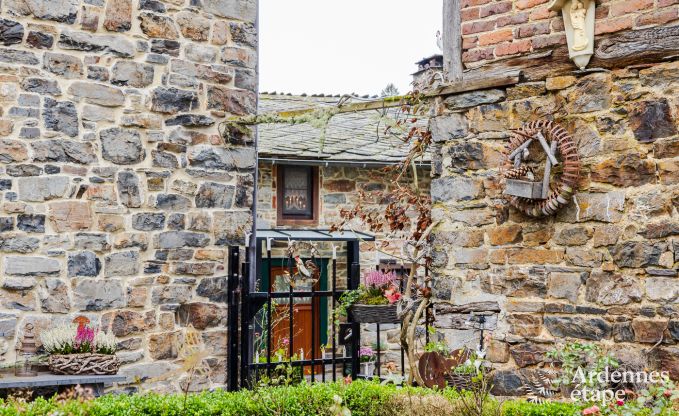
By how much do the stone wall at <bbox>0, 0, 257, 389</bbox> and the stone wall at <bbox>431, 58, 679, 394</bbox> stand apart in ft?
7.79

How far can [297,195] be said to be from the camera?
39.6 feet

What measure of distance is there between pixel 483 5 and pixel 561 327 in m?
2.17

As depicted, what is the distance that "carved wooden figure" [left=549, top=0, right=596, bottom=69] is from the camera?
195 inches

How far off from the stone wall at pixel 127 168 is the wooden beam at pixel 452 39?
239cm

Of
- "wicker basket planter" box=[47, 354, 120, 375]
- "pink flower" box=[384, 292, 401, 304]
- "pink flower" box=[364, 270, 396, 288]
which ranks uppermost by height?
"pink flower" box=[364, 270, 396, 288]

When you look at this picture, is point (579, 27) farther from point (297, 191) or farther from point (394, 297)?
point (297, 191)

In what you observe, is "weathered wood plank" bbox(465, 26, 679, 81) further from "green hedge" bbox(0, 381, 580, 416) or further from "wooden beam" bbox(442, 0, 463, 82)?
"green hedge" bbox(0, 381, 580, 416)

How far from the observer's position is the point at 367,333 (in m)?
11.5

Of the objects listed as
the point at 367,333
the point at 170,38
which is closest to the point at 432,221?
the point at 170,38

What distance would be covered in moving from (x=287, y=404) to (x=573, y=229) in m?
2.07

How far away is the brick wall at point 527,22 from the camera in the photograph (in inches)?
190

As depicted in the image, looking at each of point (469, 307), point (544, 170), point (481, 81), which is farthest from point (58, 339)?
point (544, 170)

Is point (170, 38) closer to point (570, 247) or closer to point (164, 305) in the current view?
point (164, 305)

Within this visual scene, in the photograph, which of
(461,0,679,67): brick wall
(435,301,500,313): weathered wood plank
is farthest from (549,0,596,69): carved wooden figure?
(435,301,500,313): weathered wood plank
